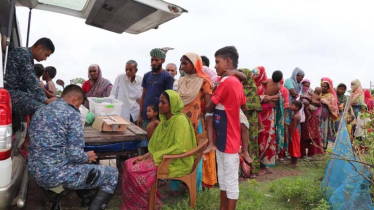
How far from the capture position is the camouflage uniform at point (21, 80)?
10.7 feet

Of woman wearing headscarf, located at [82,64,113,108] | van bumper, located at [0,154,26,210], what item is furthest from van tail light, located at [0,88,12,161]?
woman wearing headscarf, located at [82,64,113,108]

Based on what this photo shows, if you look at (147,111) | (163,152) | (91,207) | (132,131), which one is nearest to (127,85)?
(147,111)

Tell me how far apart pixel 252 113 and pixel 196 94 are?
58.0 inches

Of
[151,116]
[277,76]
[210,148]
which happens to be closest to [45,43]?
[151,116]

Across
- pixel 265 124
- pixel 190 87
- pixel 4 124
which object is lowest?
pixel 265 124

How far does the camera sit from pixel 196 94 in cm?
405

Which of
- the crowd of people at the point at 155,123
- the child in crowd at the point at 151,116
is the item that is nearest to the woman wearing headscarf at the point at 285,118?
the crowd of people at the point at 155,123

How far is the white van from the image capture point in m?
2.26

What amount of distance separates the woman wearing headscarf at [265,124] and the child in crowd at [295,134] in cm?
Answer: 86

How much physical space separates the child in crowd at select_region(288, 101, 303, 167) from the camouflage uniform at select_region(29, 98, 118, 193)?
4.59 meters

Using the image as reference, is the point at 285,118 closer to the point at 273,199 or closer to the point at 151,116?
the point at 273,199

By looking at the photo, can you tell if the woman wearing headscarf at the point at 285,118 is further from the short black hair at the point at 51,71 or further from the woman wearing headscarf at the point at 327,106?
the short black hair at the point at 51,71

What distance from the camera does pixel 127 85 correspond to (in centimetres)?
540

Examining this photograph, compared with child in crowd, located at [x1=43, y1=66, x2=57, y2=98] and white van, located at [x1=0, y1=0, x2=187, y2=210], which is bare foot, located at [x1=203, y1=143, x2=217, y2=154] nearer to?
white van, located at [x1=0, y1=0, x2=187, y2=210]
